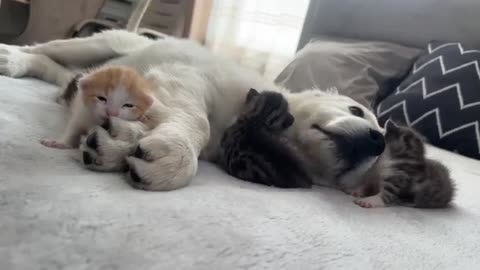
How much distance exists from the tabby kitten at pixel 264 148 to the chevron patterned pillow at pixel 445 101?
68 centimetres

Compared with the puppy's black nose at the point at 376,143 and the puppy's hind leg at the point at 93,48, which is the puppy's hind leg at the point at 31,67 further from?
the puppy's black nose at the point at 376,143

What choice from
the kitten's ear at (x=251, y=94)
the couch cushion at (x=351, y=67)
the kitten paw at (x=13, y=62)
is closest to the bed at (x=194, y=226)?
the kitten's ear at (x=251, y=94)

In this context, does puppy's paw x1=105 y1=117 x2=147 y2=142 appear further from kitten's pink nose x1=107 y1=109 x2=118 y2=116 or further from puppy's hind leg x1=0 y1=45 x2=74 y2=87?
puppy's hind leg x1=0 y1=45 x2=74 y2=87

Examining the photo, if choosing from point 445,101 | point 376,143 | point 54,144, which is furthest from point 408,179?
point 445,101

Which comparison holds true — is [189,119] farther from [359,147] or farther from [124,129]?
[359,147]

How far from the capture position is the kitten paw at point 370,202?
886 millimetres

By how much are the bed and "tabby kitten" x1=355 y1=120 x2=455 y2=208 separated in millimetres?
36

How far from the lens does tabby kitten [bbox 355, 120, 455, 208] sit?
945mm

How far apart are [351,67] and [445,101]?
47cm

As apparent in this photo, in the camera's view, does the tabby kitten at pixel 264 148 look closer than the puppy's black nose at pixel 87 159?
No

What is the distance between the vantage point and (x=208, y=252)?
20.0 inches

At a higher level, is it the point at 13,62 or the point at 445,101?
the point at 445,101

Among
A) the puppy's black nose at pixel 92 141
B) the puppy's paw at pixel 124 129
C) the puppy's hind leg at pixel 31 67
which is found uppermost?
the puppy's paw at pixel 124 129

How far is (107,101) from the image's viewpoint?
85cm
